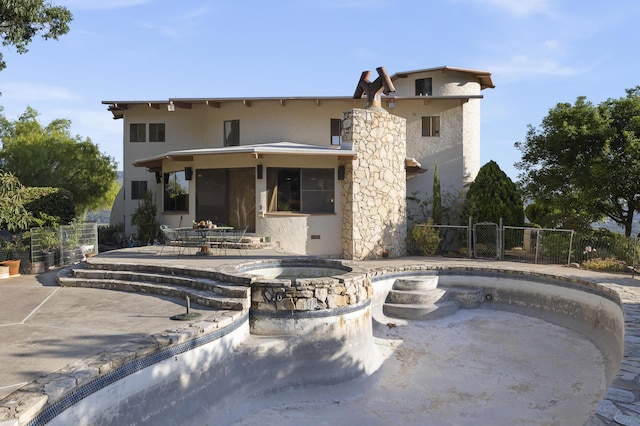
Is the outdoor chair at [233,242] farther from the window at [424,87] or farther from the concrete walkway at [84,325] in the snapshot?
the window at [424,87]

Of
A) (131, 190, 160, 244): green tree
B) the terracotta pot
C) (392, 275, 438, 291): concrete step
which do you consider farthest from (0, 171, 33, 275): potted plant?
(392, 275, 438, 291): concrete step

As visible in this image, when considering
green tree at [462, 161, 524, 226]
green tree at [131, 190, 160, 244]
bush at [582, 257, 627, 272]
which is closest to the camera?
bush at [582, 257, 627, 272]

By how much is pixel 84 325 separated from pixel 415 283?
8.82 meters

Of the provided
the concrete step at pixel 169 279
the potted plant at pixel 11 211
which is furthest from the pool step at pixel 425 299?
the potted plant at pixel 11 211

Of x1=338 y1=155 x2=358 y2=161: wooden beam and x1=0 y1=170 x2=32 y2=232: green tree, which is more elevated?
x1=338 y1=155 x2=358 y2=161: wooden beam

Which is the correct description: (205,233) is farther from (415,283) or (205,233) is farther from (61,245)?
(415,283)

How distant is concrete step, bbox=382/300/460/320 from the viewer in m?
12.1

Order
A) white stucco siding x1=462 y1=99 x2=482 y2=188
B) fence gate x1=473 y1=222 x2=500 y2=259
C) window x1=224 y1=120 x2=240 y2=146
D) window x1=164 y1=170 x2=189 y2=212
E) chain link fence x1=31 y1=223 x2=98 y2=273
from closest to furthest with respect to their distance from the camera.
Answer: chain link fence x1=31 y1=223 x2=98 y2=273 → fence gate x1=473 y1=222 x2=500 y2=259 → window x1=164 y1=170 x2=189 y2=212 → window x1=224 y1=120 x2=240 y2=146 → white stucco siding x1=462 y1=99 x2=482 y2=188

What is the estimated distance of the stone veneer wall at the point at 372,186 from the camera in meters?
15.8

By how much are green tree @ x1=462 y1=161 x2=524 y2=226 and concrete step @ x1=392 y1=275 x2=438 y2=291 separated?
6.19 meters

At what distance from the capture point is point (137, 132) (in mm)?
20922

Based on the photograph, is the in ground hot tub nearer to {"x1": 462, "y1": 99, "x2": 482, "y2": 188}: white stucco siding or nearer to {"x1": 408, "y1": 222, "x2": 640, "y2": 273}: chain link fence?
{"x1": 408, "y1": 222, "x2": 640, "y2": 273}: chain link fence

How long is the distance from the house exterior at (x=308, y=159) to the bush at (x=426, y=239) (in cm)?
61

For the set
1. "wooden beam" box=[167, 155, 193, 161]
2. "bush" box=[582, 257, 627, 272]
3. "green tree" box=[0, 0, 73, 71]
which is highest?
"green tree" box=[0, 0, 73, 71]
